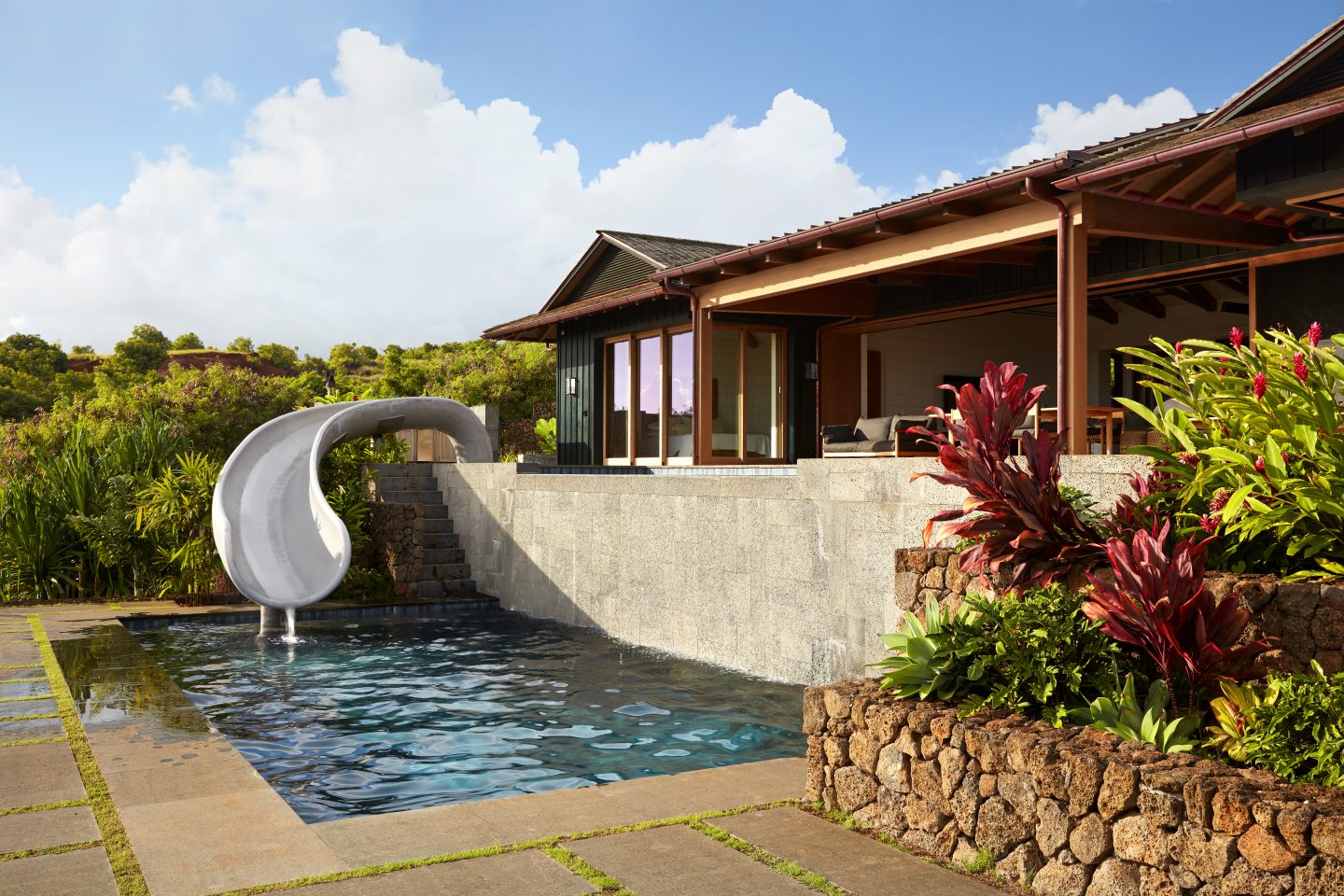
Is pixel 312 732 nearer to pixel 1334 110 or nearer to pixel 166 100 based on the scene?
pixel 1334 110

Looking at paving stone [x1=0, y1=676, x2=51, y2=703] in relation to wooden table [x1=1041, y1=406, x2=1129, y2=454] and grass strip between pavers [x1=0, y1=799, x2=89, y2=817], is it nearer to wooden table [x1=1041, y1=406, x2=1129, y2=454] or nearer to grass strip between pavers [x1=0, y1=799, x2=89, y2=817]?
grass strip between pavers [x1=0, y1=799, x2=89, y2=817]

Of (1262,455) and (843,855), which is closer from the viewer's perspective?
(843,855)

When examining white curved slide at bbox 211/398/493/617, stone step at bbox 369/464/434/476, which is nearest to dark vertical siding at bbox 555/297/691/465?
white curved slide at bbox 211/398/493/617

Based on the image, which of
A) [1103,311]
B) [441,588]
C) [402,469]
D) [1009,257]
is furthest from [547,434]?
[1009,257]

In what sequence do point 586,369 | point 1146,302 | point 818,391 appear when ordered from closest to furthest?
point 1146,302, point 818,391, point 586,369

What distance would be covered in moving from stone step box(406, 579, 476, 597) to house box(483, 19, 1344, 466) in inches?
137

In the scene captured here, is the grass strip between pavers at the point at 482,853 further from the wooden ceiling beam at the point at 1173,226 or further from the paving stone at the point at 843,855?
the wooden ceiling beam at the point at 1173,226

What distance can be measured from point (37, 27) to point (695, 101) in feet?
39.3

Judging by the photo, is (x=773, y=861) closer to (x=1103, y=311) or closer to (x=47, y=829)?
(x=47, y=829)

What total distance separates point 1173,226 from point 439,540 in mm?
9932

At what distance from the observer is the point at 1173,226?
9578 mm

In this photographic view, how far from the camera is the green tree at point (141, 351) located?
2138 inches

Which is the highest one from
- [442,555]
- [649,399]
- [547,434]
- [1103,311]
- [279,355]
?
[279,355]

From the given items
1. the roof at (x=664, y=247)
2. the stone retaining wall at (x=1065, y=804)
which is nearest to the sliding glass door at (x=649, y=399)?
the roof at (x=664, y=247)
